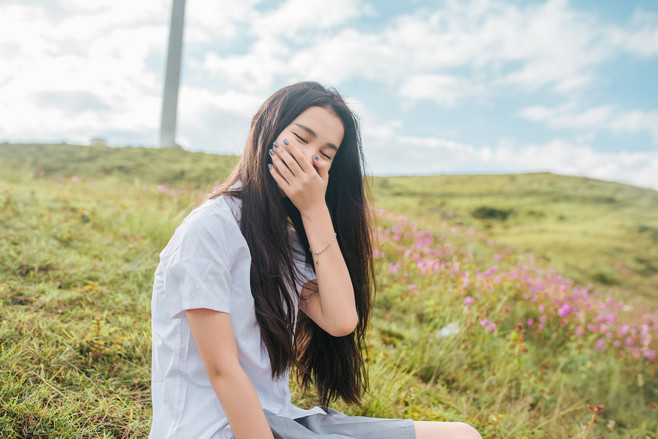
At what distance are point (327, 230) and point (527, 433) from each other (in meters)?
2.34

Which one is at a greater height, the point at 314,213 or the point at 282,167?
the point at 282,167

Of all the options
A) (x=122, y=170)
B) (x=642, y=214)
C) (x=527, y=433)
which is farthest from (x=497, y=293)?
(x=642, y=214)

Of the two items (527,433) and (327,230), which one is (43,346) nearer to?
(327,230)

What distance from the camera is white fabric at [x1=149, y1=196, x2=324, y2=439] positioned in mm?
1295

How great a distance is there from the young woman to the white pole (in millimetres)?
15162

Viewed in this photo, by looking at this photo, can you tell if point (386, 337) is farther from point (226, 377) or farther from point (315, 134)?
point (226, 377)

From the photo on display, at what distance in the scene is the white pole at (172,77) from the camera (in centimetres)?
1494

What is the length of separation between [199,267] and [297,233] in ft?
2.01

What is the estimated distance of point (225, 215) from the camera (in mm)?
1404

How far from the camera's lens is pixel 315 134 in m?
1.61

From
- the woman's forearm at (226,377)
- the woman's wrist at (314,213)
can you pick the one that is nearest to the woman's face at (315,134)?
the woman's wrist at (314,213)

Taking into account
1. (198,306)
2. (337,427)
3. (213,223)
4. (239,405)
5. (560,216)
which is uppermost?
(560,216)

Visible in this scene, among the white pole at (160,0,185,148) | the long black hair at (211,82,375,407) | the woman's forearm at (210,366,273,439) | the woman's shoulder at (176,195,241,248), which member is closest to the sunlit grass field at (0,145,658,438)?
the long black hair at (211,82,375,407)

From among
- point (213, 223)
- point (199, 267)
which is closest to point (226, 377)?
point (199, 267)
